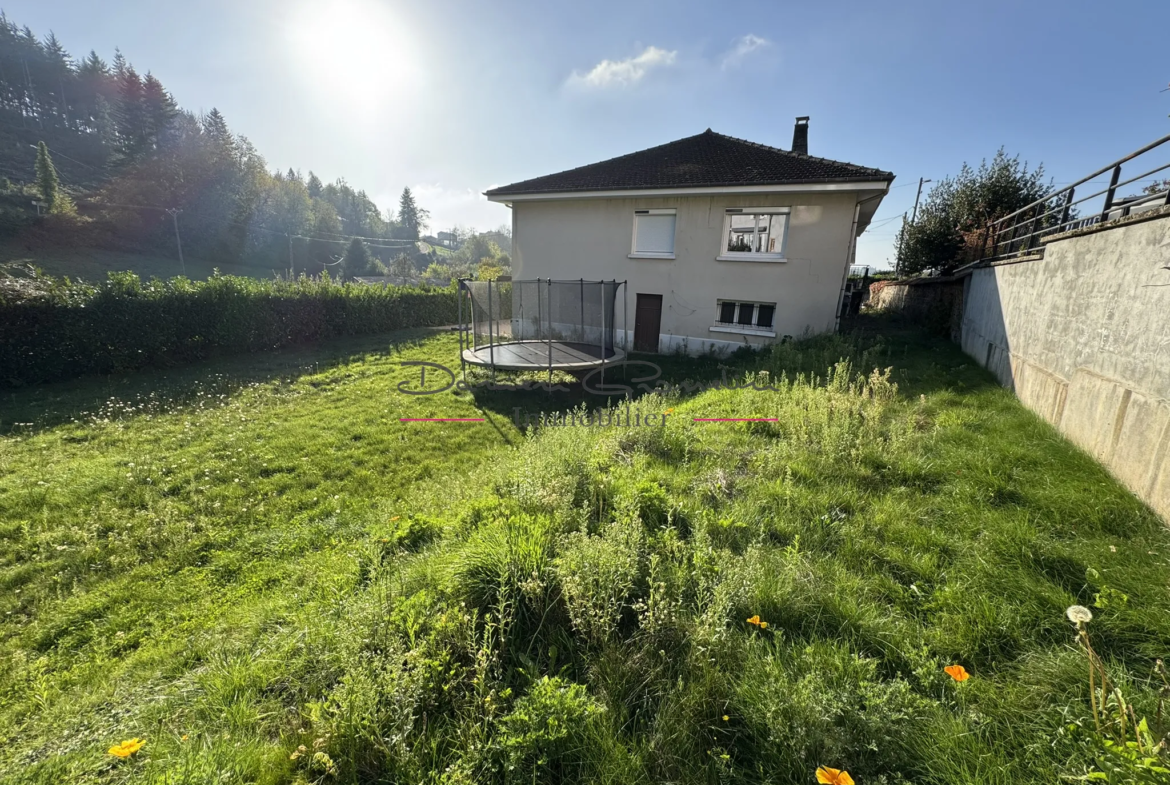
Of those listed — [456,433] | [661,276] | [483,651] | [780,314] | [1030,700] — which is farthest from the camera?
[661,276]

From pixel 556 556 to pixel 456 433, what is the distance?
14.5 ft

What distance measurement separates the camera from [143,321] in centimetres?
1008

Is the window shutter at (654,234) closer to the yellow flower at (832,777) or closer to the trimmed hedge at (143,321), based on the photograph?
the trimmed hedge at (143,321)

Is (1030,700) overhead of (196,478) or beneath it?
overhead

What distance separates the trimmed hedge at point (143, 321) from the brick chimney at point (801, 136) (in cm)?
1697

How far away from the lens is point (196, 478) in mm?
4961

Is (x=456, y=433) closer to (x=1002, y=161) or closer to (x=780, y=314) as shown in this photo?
(x=780, y=314)

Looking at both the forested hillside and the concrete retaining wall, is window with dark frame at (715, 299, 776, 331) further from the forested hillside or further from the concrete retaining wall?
the forested hillside

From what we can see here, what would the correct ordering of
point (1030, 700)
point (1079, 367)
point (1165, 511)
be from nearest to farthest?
point (1030, 700), point (1165, 511), point (1079, 367)

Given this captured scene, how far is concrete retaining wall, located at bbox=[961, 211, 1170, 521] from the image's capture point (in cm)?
320

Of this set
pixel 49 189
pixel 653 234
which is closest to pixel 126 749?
Result: pixel 653 234

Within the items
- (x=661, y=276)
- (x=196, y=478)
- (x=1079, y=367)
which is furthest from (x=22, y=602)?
(x=661, y=276)

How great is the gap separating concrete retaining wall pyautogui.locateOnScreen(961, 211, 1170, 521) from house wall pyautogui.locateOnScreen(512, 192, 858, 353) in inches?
186

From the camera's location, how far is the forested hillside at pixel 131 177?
1582 inches
